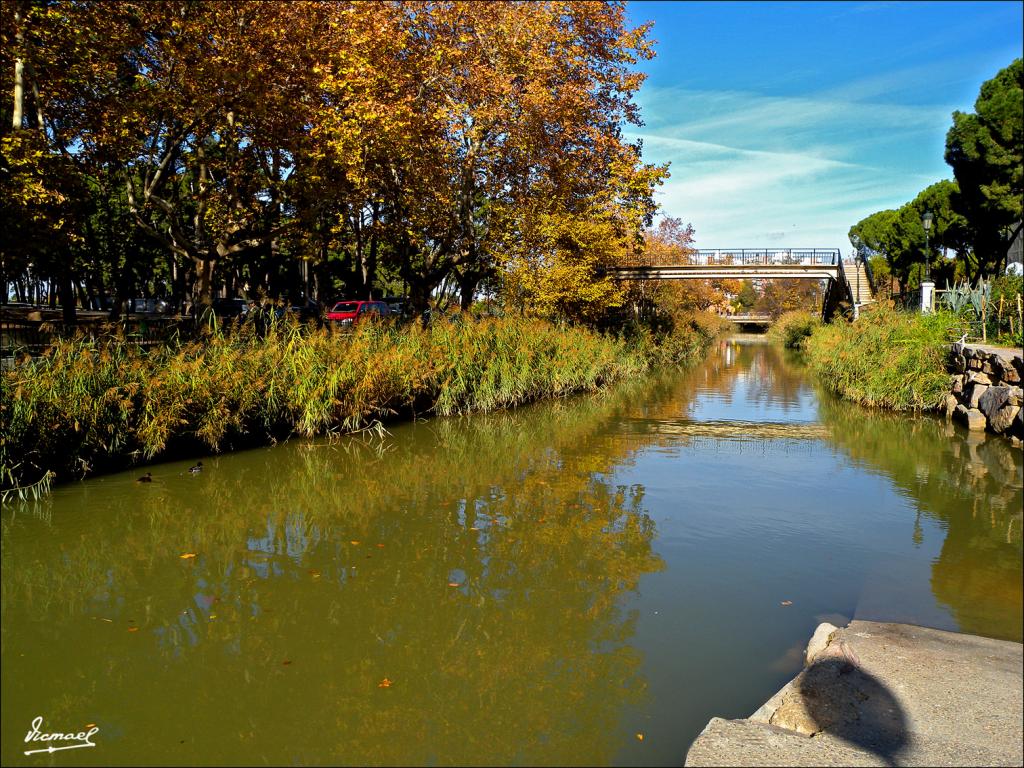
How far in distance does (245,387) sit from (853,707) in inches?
369

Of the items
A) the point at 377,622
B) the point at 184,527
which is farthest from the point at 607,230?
the point at 377,622

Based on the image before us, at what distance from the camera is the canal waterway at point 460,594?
411cm

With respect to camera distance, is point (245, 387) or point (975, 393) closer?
point (245, 387)

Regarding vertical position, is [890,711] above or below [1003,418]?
below

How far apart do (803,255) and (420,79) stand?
104ft

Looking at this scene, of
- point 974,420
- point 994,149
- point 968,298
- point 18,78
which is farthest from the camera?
point 994,149

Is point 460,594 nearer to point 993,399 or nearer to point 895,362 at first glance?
point 993,399

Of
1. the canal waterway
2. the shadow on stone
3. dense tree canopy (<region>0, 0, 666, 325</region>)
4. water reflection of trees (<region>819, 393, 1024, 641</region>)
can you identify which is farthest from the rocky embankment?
dense tree canopy (<region>0, 0, 666, 325</region>)

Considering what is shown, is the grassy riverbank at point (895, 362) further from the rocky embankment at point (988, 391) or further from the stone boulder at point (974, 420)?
the stone boulder at point (974, 420)

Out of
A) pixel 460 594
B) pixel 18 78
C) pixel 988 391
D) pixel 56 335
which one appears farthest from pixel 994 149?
pixel 56 335

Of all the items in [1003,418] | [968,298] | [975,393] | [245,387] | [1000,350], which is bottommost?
[1003,418]

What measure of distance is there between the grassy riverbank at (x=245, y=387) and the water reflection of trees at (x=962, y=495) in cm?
732

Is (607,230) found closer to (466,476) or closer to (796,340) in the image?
(466,476)

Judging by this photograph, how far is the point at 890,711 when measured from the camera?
12.4 ft
